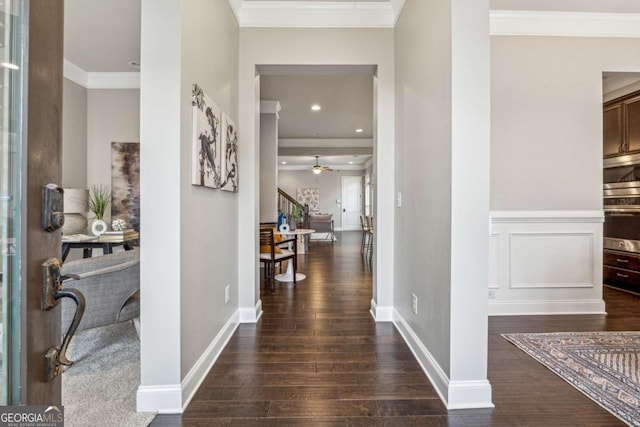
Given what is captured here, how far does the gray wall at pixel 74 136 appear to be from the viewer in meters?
4.06

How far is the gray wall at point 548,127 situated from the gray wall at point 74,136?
5193 millimetres

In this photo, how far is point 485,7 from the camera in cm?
170

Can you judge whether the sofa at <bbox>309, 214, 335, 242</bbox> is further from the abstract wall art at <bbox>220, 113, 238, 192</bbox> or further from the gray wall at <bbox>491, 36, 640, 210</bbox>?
the abstract wall art at <bbox>220, 113, 238, 192</bbox>

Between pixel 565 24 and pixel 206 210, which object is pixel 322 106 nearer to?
pixel 565 24

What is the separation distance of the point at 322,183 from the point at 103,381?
41.0 ft

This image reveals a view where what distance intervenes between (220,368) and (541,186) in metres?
3.44

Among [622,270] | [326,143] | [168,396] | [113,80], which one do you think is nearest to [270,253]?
[168,396]

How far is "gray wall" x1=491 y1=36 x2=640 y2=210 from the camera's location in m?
3.18

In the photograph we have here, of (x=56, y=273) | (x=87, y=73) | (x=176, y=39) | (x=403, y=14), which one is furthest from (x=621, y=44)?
(x=87, y=73)

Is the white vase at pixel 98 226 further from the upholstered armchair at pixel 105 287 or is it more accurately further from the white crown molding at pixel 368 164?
the white crown molding at pixel 368 164

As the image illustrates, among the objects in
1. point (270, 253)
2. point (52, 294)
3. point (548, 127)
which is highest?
point (548, 127)

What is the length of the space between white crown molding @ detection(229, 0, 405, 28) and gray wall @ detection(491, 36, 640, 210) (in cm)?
127

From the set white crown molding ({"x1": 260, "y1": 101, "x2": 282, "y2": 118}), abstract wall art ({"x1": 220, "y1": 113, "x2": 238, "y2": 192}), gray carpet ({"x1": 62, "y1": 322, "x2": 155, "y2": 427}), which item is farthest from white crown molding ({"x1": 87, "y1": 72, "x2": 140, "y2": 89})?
gray carpet ({"x1": 62, "y1": 322, "x2": 155, "y2": 427})

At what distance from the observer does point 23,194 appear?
1.87 feet
